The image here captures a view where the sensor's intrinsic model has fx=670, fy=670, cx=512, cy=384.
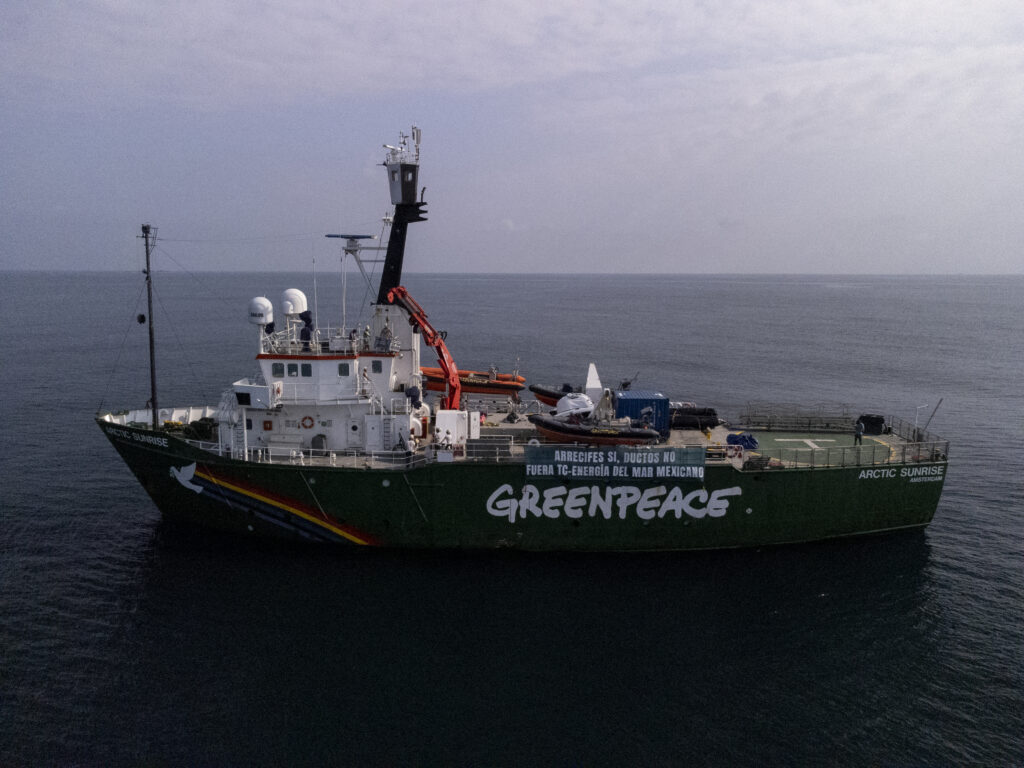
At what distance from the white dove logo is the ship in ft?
0.16

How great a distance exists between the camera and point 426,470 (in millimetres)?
25297

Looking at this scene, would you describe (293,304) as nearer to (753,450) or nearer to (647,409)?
(647,409)

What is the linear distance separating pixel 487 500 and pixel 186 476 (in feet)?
39.1

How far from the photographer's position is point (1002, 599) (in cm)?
2391

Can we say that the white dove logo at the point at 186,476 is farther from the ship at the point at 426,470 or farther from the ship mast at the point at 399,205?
the ship mast at the point at 399,205

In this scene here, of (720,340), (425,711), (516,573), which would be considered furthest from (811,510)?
(720,340)

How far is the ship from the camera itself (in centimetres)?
2555

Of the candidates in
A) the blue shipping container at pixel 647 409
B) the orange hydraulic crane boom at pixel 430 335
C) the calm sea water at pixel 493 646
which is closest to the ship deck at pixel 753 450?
the blue shipping container at pixel 647 409

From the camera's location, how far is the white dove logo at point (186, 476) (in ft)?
86.1

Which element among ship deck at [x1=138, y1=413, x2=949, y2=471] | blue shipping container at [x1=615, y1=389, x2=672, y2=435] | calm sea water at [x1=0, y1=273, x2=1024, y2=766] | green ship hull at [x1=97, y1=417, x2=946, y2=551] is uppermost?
blue shipping container at [x1=615, y1=389, x2=672, y2=435]

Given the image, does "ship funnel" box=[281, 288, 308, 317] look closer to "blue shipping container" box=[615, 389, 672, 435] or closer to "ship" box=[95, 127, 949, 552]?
"ship" box=[95, 127, 949, 552]

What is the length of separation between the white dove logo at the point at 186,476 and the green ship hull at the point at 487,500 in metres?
0.04

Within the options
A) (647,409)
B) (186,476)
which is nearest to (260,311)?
(186,476)

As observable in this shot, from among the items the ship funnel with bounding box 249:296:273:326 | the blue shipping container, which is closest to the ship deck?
the blue shipping container
